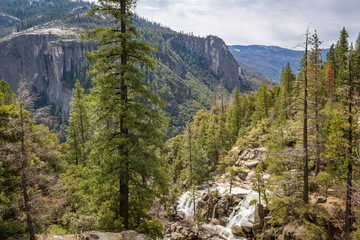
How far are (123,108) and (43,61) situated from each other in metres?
201

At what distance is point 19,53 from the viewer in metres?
164

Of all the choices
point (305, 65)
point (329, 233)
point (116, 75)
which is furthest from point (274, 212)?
point (116, 75)

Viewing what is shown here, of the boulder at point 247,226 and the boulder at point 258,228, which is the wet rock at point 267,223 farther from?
the boulder at point 247,226

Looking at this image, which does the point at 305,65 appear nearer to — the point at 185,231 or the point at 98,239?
the point at 98,239

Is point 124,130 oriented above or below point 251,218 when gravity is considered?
above

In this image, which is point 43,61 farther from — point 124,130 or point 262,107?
point 124,130

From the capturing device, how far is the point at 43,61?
170000 mm

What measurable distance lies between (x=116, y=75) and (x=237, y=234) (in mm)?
21374

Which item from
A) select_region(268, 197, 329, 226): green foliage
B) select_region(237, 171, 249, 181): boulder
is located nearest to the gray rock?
select_region(268, 197, 329, 226): green foliage

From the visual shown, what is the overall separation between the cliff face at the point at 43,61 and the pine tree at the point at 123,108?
576 ft

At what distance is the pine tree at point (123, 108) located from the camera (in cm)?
945


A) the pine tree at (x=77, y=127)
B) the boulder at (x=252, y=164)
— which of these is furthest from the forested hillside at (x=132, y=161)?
the boulder at (x=252, y=164)

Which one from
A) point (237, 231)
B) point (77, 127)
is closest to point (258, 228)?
point (237, 231)

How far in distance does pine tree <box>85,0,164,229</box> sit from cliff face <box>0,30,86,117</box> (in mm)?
175464
